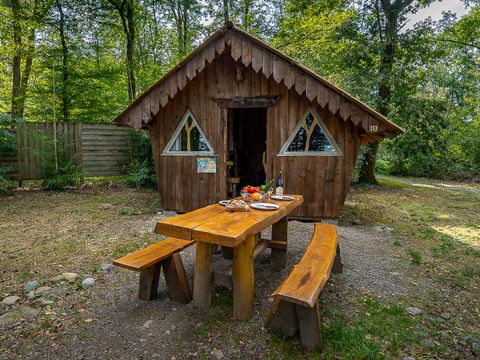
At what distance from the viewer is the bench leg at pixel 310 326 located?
2.06m

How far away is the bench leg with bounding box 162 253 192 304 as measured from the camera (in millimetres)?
2691

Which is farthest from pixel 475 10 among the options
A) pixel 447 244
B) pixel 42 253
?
pixel 42 253

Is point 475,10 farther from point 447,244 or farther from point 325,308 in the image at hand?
point 325,308

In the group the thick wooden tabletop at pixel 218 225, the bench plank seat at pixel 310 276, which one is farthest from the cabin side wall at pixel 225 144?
Answer: the thick wooden tabletop at pixel 218 225

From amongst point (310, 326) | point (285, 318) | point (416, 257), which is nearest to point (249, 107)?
point (416, 257)

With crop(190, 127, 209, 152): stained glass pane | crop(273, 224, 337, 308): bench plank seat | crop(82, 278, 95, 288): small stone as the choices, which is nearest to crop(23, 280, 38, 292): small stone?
crop(82, 278, 95, 288): small stone

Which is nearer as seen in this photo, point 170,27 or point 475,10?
point 475,10

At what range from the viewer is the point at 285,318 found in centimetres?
220

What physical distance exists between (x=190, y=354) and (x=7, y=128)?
30.2 feet

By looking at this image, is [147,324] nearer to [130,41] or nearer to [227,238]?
[227,238]

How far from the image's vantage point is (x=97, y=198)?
7871mm

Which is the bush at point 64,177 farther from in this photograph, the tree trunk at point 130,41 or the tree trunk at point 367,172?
the tree trunk at point 367,172

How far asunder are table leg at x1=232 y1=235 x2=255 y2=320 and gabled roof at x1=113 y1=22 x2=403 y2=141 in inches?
129

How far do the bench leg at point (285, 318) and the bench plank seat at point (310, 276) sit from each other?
0.73 ft
